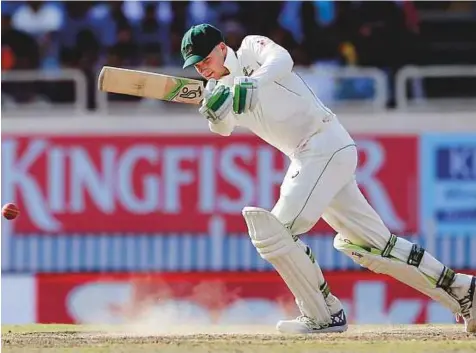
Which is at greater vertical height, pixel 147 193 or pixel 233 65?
pixel 233 65

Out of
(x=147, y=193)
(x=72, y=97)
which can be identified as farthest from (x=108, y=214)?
(x=72, y=97)

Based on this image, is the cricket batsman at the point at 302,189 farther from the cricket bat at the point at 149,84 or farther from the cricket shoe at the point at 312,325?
the cricket bat at the point at 149,84

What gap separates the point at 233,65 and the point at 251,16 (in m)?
6.45

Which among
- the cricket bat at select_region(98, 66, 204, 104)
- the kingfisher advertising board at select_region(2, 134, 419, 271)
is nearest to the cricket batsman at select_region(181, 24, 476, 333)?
the cricket bat at select_region(98, 66, 204, 104)

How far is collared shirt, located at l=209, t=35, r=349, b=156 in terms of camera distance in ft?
22.1

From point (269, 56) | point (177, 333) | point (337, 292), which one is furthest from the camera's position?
point (337, 292)

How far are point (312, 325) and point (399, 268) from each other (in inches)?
21.2

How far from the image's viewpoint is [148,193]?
12797mm

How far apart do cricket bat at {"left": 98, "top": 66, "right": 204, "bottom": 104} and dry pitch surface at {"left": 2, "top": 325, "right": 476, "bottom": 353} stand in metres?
1.25

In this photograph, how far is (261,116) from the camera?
6.77 meters

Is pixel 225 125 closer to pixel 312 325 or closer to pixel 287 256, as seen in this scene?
pixel 287 256

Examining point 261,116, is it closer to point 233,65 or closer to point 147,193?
point 233,65

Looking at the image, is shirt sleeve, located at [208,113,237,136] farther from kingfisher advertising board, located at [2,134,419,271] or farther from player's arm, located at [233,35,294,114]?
kingfisher advertising board, located at [2,134,419,271]

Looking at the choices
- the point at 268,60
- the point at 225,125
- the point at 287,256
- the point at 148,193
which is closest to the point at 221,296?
the point at 148,193
